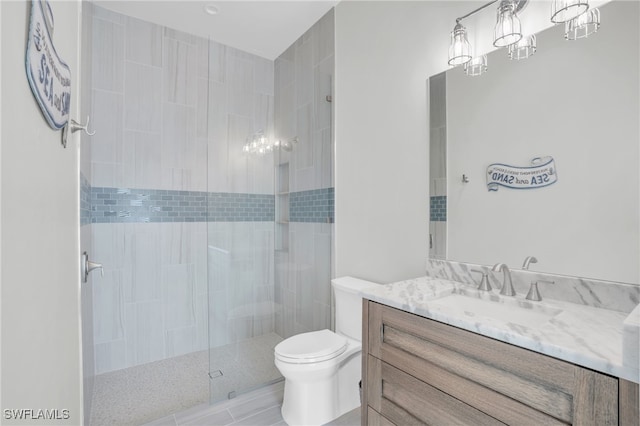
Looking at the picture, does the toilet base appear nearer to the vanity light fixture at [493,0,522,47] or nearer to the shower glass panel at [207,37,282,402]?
the shower glass panel at [207,37,282,402]

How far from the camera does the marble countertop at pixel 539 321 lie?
0.77 meters

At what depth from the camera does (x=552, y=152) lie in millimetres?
1312

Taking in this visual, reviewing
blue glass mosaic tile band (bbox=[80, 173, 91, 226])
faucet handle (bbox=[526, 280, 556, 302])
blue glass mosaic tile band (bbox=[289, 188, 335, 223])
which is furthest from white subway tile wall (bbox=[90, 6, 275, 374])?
faucet handle (bbox=[526, 280, 556, 302])

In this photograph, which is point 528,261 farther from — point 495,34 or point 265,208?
point 265,208

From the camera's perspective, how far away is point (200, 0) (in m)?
2.35

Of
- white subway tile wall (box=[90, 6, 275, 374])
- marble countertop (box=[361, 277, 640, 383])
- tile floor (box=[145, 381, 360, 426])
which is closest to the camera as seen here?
marble countertop (box=[361, 277, 640, 383])

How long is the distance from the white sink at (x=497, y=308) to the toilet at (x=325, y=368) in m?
0.70

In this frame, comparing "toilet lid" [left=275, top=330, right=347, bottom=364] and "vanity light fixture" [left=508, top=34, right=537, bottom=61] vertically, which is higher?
"vanity light fixture" [left=508, top=34, right=537, bottom=61]

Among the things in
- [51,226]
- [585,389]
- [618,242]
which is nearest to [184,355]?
[51,226]

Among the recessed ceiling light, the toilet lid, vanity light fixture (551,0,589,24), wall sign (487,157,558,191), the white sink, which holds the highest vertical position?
the recessed ceiling light

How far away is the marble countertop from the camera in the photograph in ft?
2.54

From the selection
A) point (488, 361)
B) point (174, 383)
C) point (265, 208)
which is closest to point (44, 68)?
point (488, 361)

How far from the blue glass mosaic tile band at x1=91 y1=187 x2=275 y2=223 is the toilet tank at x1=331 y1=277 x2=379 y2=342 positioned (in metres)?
0.84

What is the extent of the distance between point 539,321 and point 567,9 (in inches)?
47.7
